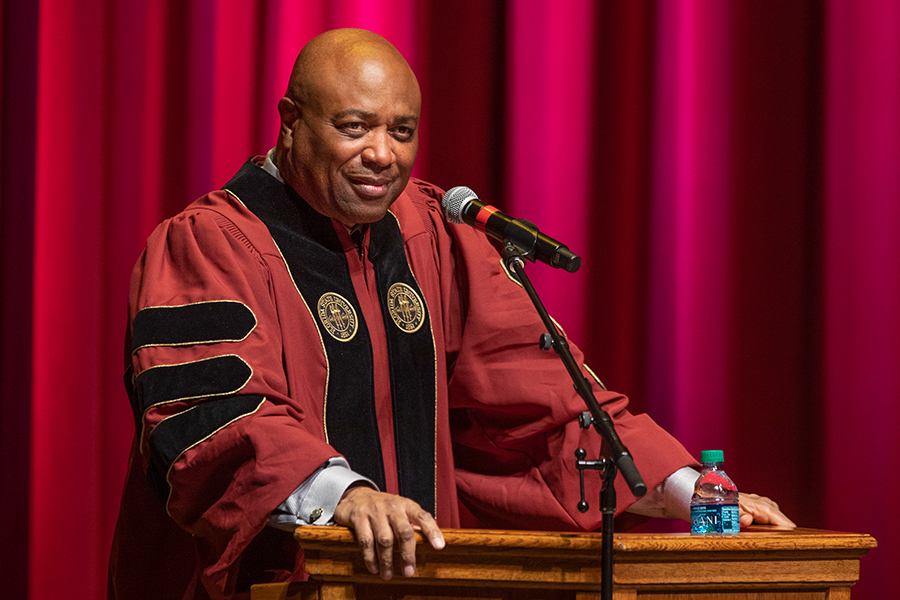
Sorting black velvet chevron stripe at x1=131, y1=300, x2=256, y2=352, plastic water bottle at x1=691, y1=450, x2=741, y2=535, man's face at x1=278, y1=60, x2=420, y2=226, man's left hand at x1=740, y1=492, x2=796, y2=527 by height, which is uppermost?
man's face at x1=278, y1=60, x2=420, y2=226

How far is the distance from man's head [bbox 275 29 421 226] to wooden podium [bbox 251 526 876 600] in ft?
2.42

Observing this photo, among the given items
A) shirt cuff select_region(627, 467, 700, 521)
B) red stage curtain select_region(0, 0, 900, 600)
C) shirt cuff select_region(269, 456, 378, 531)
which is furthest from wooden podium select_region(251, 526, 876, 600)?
red stage curtain select_region(0, 0, 900, 600)

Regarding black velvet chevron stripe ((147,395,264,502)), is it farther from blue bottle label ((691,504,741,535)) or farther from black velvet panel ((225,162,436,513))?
blue bottle label ((691,504,741,535))

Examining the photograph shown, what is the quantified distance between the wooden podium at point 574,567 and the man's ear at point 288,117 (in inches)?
33.9

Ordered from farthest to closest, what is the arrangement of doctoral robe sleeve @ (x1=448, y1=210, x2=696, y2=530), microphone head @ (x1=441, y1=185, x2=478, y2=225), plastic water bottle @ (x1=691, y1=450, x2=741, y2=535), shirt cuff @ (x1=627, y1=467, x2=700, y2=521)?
doctoral robe sleeve @ (x1=448, y1=210, x2=696, y2=530) → shirt cuff @ (x1=627, y1=467, x2=700, y2=521) → microphone head @ (x1=441, y1=185, x2=478, y2=225) → plastic water bottle @ (x1=691, y1=450, x2=741, y2=535)

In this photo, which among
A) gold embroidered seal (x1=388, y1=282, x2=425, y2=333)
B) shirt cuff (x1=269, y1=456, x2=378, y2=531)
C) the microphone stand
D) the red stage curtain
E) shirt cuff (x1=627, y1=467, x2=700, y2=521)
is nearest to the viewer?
the microphone stand

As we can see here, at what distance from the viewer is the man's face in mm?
1733

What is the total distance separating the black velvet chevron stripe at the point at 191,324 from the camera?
1.52 metres

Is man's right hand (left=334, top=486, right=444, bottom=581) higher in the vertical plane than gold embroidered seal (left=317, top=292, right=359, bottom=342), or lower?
lower

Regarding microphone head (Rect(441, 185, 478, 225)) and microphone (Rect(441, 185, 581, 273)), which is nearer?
→ microphone (Rect(441, 185, 581, 273))

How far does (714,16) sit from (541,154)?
23.3 inches

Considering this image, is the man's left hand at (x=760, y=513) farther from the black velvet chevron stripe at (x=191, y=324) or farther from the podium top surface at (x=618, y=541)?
the black velvet chevron stripe at (x=191, y=324)

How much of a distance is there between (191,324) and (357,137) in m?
0.45

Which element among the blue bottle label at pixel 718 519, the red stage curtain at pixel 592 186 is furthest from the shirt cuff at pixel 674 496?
the red stage curtain at pixel 592 186
